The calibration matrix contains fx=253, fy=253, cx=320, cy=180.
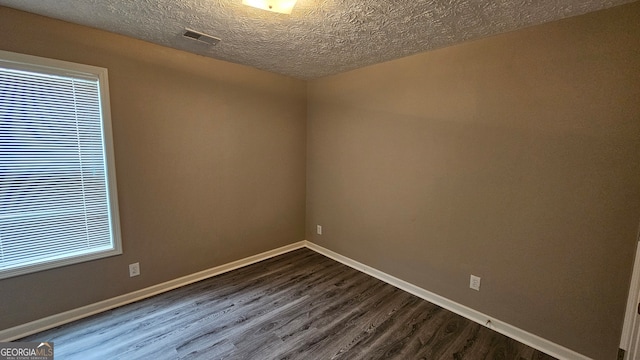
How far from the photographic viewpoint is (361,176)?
9.88 ft

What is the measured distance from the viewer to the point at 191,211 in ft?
8.76

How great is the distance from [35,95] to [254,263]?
249cm

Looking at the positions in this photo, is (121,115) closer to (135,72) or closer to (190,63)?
(135,72)

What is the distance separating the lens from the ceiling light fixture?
153 cm

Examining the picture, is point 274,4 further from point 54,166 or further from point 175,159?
point 54,166

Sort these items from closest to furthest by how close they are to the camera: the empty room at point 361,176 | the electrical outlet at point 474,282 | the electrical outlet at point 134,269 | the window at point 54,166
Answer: the empty room at point 361,176 → the window at point 54,166 → the electrical outlet at point 474,282 → the electrical outlet at point 134,269

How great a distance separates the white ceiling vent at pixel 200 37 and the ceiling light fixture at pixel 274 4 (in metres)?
0.69

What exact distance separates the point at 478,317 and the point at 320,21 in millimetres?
2720

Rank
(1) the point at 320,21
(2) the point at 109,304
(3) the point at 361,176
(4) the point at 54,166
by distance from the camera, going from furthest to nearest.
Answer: (3) the point at 361,176
(2) the point at 109,304
(4) the point at 54,166
(1) the point at 320,21

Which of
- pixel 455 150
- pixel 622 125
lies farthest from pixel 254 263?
pixel 622 125

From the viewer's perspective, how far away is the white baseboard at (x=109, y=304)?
74.5 inches

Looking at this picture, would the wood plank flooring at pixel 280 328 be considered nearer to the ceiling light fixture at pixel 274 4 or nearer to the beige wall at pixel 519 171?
the beige wall at pixel 519 171

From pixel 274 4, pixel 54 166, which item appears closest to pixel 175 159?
pixel 54 166

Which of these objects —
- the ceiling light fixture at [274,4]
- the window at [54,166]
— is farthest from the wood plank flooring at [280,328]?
the ceiling light fixture at [274,4]
